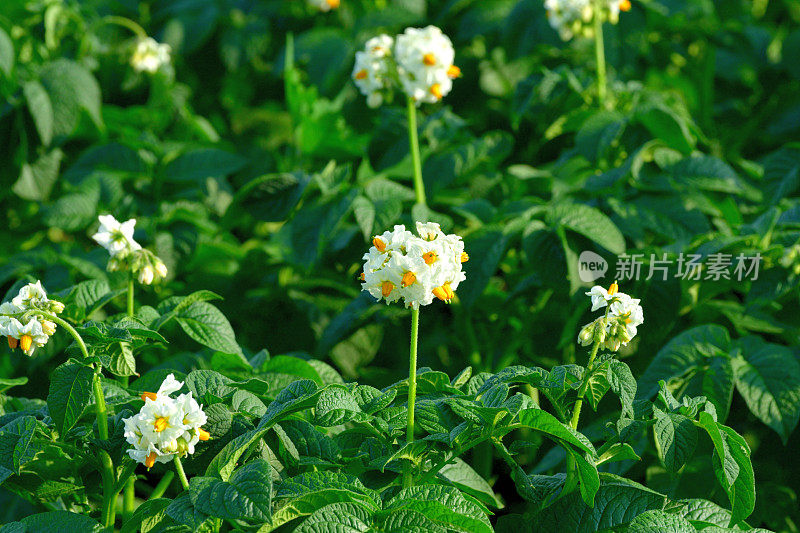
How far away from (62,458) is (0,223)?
1.80 metres

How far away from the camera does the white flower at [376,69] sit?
2.15 meters

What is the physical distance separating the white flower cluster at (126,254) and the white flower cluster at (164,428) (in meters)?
0.35

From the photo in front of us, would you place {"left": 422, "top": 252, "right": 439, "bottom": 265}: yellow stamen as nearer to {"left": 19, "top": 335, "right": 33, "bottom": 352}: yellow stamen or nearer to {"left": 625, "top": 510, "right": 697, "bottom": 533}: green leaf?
{"left": 625, "top": 510, "right": 697, "bottom": 533}: green leaf

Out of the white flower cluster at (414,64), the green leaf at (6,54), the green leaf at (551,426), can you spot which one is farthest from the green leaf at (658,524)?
the green leaf at (6,54)

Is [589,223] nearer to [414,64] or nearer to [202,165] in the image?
[414,64]

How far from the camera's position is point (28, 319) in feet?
4.16

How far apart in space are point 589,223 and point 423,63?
0.51m

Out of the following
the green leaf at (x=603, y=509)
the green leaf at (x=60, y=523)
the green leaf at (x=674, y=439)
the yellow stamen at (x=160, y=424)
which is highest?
the yellow stamen at (x=160, y=424)

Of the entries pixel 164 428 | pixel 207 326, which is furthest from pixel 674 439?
pixel 207 326

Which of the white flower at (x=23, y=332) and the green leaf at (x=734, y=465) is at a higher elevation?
the white flower at (x=23, y=332)

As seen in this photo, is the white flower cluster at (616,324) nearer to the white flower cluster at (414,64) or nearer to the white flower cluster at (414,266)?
the white flower cluster at (414,266)

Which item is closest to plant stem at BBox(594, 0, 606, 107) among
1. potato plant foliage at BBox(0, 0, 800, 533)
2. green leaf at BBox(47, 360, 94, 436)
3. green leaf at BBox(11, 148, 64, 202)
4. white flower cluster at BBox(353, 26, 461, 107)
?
potato plant foliage at BBox(0, 0, 800, 533)

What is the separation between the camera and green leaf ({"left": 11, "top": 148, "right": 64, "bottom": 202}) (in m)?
2.67

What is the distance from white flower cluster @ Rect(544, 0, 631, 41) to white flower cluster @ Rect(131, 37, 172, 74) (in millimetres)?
1309
